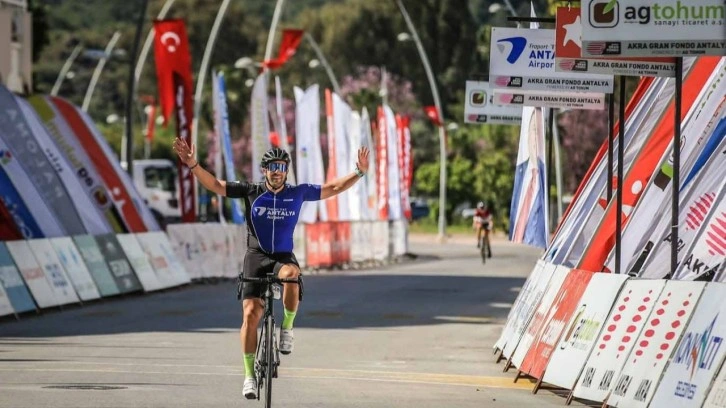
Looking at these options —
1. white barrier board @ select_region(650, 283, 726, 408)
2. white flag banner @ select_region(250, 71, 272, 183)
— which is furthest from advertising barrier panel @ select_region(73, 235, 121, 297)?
white barrier board @ select_region(650, 283, 726, 408)

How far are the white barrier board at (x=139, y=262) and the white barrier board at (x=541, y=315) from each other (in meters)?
15.5

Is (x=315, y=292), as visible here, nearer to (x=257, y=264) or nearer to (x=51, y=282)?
(x=51, y=282)

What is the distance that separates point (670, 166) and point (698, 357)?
19.4 feet

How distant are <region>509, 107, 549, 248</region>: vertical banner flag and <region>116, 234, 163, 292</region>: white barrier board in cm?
1110

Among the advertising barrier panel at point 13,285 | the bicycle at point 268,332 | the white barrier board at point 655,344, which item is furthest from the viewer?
the advertising barrier panel at point 13,285

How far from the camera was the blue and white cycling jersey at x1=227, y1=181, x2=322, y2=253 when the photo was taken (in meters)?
14.2

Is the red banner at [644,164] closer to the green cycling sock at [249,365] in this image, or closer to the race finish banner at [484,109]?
the green cycling sock at [249,365]

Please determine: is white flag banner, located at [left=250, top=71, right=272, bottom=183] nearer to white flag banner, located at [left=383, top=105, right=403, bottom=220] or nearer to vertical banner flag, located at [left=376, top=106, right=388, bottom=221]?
vertical banner flag, located at [left=376, top=106, right=388, bottom=221]

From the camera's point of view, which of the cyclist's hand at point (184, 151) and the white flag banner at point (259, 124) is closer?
the cyclist's hand at point (184, 151)

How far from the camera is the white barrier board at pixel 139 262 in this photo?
109 ft

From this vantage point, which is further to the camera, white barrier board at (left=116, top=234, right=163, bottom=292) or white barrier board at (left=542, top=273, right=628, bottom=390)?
white barrier board at (left=116, top=234, right=163, bottom=292)

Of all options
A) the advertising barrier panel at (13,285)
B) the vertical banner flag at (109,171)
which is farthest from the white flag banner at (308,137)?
the advertising barrier panel at (13,285)

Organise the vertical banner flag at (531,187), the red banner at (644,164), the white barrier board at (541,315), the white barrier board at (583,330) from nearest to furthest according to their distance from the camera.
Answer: the white barrier board at (583,330) → the white barrier board at (541,315) → the red banner at (644,164) → the vertical banner flag at (531,187)

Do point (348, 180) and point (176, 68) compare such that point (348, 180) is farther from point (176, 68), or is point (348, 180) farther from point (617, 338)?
point (176, 68)
